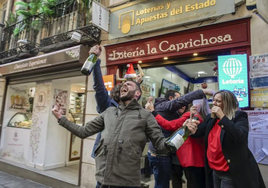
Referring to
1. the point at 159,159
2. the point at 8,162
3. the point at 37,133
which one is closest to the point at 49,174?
the point at 37,133

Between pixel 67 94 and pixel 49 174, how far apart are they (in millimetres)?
2641

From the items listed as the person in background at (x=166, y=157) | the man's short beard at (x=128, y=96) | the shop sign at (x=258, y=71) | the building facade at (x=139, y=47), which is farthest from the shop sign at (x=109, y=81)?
the shop sign at (x=258, y=71)

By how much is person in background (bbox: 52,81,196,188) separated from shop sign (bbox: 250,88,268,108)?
211 cm

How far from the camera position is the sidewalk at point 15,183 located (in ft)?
17.3

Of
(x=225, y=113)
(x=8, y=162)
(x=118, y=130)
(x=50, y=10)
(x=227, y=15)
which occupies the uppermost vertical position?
(x=50, y=10)

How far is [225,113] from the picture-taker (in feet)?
7.61

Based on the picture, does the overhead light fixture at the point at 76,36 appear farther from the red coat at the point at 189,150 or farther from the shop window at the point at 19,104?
the shop window at the point at 19,104

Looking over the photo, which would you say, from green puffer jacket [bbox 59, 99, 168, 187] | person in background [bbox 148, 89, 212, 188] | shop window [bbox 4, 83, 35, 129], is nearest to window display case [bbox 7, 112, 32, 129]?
shop window [bbox 4, 83, 35, 129]

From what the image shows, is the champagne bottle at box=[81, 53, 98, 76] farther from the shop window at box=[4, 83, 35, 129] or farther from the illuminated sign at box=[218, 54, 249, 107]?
the shop window at box=[4, 83, 35, 129]

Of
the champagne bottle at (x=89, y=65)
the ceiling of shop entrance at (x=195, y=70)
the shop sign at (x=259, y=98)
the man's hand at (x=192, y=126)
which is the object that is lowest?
the man's hand at (x=192, y=126)

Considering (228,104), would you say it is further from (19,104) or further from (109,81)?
(19,104)

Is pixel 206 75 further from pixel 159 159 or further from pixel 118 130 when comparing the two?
pixel 118 130

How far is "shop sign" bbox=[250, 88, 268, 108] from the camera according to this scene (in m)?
3.10

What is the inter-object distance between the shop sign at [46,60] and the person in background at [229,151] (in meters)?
3.84
